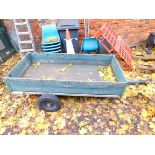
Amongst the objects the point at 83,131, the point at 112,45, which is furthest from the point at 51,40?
the point at 83,131

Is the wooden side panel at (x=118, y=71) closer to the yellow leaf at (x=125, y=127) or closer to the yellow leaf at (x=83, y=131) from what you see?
the yellow leaf at (x=125, y=127)

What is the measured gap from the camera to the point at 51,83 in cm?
349

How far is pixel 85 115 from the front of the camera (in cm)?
376

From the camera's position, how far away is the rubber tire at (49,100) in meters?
3.66

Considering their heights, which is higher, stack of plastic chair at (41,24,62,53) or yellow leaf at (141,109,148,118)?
stack of plastic chair at (41,24,62,53)

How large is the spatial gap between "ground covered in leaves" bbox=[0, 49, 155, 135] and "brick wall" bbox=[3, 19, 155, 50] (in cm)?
249

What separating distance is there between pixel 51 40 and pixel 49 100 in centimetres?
232

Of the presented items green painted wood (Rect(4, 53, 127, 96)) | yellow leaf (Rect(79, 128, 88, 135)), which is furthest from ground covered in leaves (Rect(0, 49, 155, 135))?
green painted wood (Rect(4, 53, 127, 96))

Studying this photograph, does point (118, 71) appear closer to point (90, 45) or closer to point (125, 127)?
point (125, 127)

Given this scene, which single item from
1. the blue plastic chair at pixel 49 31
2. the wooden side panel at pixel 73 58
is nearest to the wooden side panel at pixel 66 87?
the wooden side panel at pixel 73 58

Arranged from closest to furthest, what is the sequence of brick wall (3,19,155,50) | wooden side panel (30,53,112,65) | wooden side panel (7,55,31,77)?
wooden side panel (7,55,31,77) → wooden side panel (30,53,112,65) → brick wall (3,19,155,50)

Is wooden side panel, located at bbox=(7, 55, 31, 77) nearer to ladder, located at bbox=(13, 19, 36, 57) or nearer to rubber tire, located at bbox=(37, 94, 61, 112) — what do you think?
rubber tire, located at bbox=(37, 94, 61, 112)

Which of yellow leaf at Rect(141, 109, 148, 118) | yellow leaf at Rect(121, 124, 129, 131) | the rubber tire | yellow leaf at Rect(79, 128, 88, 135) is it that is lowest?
yellow leaf at Rect(121, 124, 129, 131)

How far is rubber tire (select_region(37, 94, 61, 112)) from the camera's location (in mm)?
3657
